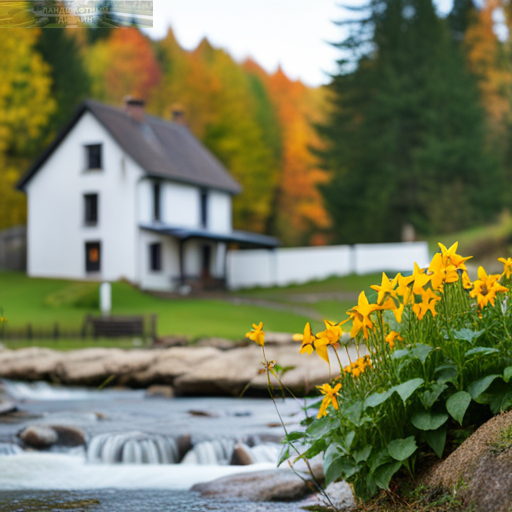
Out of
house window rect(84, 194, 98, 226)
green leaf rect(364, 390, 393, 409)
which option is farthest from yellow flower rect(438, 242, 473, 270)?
house window rect(84, 194, 98, 226)

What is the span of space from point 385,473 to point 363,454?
14 centimetres

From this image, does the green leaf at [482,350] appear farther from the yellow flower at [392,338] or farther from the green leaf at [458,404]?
the yellow flower at [392,338]

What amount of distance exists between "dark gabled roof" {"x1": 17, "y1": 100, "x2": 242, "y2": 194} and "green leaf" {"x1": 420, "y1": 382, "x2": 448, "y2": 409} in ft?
84.0

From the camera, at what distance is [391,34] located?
38969 mm

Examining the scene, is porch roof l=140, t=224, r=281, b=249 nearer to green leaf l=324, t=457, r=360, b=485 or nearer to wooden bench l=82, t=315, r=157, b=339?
wooden bench l=82, t=315, r=157, b=339

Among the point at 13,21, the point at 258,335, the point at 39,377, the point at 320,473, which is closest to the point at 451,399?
the point at 258,335

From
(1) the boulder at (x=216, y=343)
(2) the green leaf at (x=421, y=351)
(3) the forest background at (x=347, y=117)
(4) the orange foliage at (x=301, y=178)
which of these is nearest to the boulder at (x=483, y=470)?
(2) the green leaf at (x=421, y=351)

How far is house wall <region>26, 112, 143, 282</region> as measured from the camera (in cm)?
2900

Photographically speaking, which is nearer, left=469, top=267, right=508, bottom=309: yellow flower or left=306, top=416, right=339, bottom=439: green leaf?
left=469, top=267, right=508, bottom=309: yellow flower

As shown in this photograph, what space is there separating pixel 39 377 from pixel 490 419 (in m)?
9.94

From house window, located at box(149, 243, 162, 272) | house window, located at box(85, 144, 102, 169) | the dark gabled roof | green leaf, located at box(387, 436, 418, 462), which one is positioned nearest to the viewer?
green leaf, located at box(387, 436, 418, 462)

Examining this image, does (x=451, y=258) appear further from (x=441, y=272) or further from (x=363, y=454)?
(x=363, y=454)

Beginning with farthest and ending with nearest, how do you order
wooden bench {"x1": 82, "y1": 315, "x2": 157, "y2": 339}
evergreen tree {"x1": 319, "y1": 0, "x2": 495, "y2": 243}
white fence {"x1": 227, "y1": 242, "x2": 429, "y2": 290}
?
evergreen tree {"x1": 319, "y1": 0, "x2": 495, "y2": 243} < white fence {"x1": 227, "y1": 242, "x2": 429, "y2": 290} < wooden bench {"x1": 82, "y1": 315, "x2": 157, "y2": 339}

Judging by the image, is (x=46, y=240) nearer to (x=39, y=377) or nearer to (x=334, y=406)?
(x=39, y=377)
